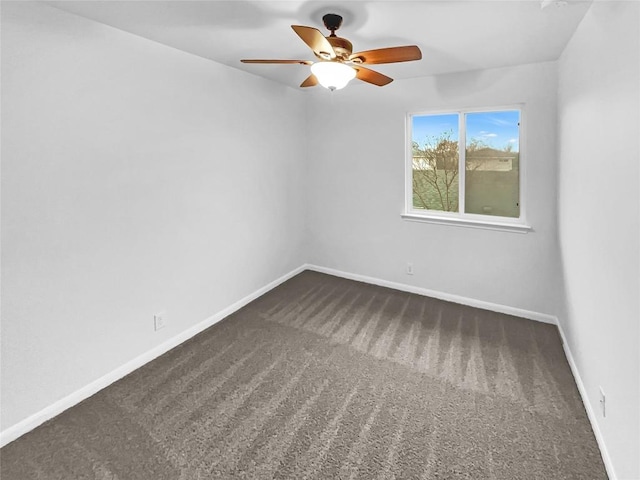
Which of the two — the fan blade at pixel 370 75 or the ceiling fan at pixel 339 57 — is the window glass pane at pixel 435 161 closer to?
the fan blade at pixel 370 75

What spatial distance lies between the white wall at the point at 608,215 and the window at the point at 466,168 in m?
0.89

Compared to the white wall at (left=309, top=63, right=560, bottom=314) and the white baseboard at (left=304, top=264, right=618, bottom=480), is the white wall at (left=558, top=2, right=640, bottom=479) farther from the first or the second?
the white wall at (left=309, top=63, right=560, bottom=314)

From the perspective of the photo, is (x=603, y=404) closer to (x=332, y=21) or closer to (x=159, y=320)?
(x=332, y=21)

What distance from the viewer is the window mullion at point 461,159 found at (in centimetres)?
→ 362

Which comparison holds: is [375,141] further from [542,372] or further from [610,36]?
[542,372]

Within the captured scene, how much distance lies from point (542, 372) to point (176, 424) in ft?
8.12

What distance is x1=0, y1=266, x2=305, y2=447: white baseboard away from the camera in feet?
6.53

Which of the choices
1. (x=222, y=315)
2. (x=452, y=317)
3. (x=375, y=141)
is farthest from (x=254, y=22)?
(x=452, y=317)

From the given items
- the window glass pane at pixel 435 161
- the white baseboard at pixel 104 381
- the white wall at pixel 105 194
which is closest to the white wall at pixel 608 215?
the window glass pane at pixel 435 161

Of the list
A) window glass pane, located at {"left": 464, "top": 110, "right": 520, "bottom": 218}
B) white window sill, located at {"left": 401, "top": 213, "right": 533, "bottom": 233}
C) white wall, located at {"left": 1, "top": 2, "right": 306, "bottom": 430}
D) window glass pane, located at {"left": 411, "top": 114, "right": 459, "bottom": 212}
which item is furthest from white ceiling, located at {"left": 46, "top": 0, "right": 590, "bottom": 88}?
white window sill, located at {"left": 401, "top": 213, "right": 533, "bottom": 233}

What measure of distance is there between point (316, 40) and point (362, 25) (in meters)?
0.56

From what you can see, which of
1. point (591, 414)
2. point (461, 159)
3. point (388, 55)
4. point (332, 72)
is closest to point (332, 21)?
point (332, 72)

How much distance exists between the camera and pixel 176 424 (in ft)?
6.79

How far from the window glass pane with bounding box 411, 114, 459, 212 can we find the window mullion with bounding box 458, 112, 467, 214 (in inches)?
2.4
